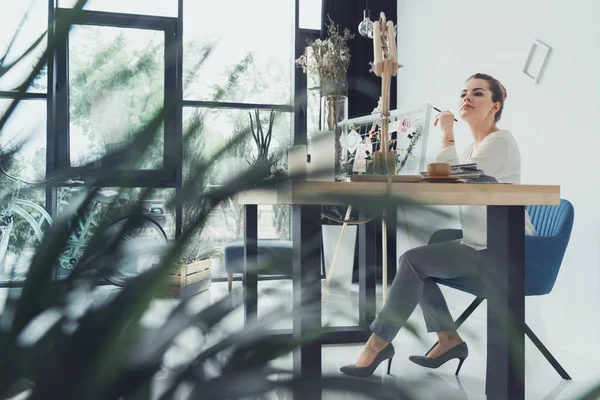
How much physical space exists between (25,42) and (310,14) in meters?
5.42

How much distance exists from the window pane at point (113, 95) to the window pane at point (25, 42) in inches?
0.7

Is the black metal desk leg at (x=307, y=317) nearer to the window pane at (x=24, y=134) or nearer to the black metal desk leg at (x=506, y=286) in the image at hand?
the window pane at (x=24, y=134)

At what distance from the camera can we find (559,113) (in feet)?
10.1

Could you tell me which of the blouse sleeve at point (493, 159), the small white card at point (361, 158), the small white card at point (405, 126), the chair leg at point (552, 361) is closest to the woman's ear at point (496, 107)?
the blouse sleeve at point (493, 159)

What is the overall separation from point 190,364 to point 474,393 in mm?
2280

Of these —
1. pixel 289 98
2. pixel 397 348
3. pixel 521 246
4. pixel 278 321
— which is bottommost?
pixel 397 348

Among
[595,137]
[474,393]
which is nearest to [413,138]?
[595,137]

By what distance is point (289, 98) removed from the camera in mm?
332

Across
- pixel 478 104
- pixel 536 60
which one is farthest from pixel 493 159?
pixel 536 60

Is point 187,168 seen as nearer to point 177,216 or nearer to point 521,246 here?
point 177,216

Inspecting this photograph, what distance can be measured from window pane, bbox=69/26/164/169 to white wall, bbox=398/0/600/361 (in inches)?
115

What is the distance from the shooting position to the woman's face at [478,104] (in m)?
2.71

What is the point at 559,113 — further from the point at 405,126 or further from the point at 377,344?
the point at 377,344

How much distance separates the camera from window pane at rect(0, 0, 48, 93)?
282 mm
